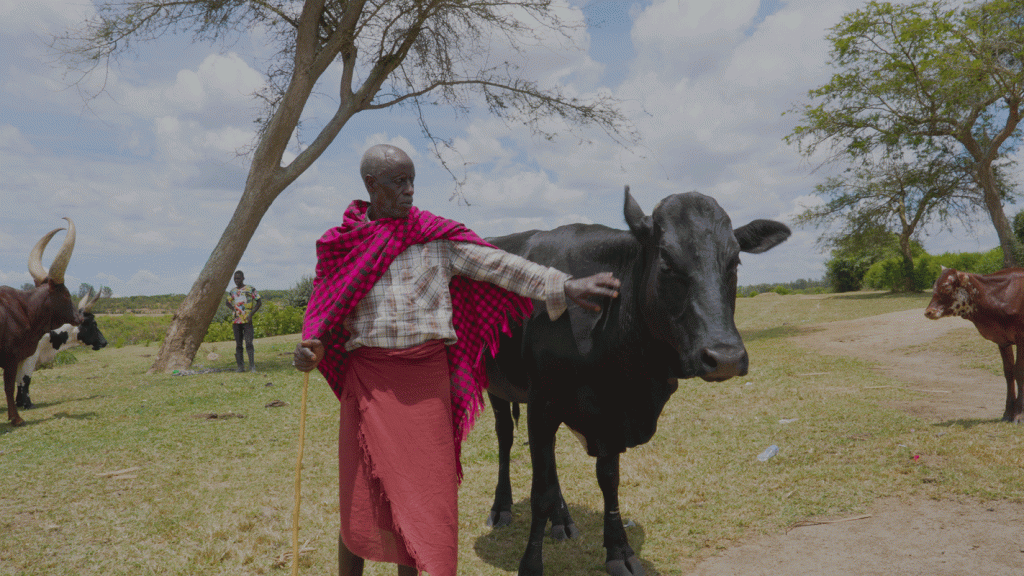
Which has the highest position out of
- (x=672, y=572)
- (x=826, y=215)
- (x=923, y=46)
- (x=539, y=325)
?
(x=923, y=46)

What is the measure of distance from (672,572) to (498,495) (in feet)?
4.56

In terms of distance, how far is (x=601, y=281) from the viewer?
260cm

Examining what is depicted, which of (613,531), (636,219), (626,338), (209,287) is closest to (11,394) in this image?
(209,287)

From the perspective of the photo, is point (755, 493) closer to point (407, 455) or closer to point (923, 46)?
point (407, 455)

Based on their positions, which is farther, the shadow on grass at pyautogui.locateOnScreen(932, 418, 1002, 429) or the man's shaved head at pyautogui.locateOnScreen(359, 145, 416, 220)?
the shadow on grass at pyautogui.locateOnScreen(932, 418, 1002, 429)

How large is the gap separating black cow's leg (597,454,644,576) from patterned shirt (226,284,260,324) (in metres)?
10.4

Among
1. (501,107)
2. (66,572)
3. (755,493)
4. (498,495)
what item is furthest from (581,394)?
(501,107)

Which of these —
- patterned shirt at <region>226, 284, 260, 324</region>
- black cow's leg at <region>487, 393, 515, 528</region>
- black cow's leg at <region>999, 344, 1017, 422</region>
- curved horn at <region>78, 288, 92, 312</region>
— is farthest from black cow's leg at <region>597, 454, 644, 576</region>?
patterned shirt at <region>226, 284, 260, 324</region>

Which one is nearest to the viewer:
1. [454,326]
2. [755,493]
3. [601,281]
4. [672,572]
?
[601,281]

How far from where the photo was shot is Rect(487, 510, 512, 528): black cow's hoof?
453 cm

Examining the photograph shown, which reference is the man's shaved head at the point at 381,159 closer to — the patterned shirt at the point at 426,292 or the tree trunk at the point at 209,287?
the patterned shirt at the point at 426,292

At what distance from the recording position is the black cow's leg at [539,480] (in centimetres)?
351

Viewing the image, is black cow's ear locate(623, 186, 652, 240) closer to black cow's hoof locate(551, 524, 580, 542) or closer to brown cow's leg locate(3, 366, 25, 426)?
black cow's hoof locate(551, 524, 580, 542)

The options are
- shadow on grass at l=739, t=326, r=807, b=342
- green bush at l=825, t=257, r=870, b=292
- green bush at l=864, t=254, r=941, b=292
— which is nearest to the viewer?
shadow on grass at l=739, t=326, r=807, b=342
